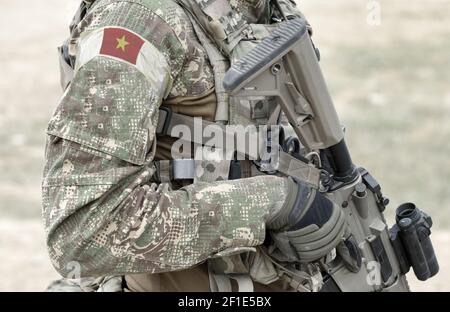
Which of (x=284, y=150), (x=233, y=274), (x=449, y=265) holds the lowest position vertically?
(x=449, y=265)

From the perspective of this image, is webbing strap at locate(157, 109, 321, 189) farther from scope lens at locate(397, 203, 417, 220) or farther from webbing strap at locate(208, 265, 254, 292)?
Answer: scope lens at locate(397, 203, 417, 220)

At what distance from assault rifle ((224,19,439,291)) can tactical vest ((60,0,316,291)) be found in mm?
111

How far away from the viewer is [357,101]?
1264 cm

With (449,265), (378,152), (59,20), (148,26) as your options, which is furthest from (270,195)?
(59,20)

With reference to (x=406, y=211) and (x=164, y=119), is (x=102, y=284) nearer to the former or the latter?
(x=164, y=119)

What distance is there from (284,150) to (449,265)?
171 inches

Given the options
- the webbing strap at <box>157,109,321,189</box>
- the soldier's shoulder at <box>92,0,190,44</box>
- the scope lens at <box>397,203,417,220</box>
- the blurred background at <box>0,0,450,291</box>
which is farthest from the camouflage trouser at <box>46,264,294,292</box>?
the blurred background at <box>0,0,450,291</box>

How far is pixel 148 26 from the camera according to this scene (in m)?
2.90

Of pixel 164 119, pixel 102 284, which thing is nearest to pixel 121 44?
pixel 164 119

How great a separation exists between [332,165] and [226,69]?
549 millimetres

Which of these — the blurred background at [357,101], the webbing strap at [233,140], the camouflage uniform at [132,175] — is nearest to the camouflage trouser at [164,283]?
the camouflage uniform at [132,175]

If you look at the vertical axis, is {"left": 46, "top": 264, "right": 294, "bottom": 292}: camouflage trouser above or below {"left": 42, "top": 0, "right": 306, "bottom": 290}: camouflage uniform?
below

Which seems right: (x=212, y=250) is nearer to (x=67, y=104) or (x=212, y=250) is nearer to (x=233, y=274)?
(x=233, y=274)

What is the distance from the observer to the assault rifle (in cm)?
300
